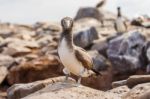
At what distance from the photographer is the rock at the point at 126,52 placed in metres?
30.6

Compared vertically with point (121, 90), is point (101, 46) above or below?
below

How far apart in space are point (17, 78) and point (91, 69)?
18318 mm

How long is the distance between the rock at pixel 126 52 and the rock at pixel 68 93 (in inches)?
730

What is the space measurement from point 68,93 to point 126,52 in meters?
20.1

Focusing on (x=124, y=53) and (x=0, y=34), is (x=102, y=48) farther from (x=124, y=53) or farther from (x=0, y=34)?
(x=0, y=34)

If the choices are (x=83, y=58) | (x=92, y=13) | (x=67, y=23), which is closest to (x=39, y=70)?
(x=83, y=58)

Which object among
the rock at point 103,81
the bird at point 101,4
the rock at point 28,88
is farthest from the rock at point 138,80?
the bird at point 101,4

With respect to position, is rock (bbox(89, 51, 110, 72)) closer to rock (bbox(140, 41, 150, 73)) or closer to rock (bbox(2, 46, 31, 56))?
rock (bbox(140, 41, 150, 73))

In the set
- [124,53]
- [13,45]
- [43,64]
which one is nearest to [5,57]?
[13,45]

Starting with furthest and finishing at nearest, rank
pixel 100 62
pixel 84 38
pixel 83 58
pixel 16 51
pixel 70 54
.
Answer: pixel 84 38, pixel 16 51, pixel 100 62, pixel 83 58, pixel 70 54

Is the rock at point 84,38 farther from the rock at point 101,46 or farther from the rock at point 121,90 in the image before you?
the rock at point 121,90

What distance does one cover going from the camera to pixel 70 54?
12.1m

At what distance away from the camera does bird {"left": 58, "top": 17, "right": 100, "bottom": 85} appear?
12.1 m

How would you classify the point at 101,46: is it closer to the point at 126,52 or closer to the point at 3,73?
the point at 126,52
